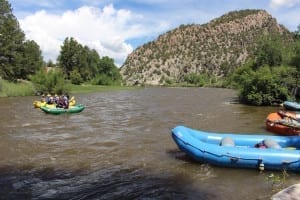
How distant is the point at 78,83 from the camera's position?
73.2m

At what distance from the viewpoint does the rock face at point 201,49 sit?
146500 mm

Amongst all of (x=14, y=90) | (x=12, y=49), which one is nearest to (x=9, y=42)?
(x=12, y=49)

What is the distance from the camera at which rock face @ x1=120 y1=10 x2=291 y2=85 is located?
14650 cm

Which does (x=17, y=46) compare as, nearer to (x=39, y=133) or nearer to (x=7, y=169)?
(x=39, y=133)

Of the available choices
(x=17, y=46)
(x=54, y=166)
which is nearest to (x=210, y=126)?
(x=54, y=166)

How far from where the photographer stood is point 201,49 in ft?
521

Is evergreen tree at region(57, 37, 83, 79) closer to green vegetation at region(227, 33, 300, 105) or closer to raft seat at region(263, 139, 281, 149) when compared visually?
green vegetation at region(227, 33, 300, 105)

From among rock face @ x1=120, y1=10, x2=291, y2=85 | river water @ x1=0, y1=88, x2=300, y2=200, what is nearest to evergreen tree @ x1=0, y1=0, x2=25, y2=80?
river water @ x1=0, y1=88, x2=300, y2=200

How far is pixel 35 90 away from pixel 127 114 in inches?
1019

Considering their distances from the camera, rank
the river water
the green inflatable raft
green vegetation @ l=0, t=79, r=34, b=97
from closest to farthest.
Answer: the river water
the green inflatable raft
green vegetation @ l=0, t=79, r=34, b=97

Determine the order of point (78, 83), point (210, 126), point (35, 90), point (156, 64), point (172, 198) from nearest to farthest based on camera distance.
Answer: point (172, 198)
point (210, 126)
point (35, 90)
point (78, 83)
point (156, 64)

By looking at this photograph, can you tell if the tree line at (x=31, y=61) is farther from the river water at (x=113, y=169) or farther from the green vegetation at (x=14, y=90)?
the river water at (x=113, y=169)

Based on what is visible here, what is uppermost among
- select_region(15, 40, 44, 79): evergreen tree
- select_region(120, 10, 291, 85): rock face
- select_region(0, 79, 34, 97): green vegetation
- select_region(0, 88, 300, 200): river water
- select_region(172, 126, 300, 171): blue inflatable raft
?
select_region(120, 10, 291, 85): rock face

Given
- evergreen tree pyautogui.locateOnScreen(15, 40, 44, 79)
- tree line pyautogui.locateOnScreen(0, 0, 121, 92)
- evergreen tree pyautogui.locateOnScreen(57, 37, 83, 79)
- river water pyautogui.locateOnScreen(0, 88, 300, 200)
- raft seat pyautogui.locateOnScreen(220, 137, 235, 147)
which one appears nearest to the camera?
river water pyautogui.locateOnScreen(0, 88, 300, 200)
